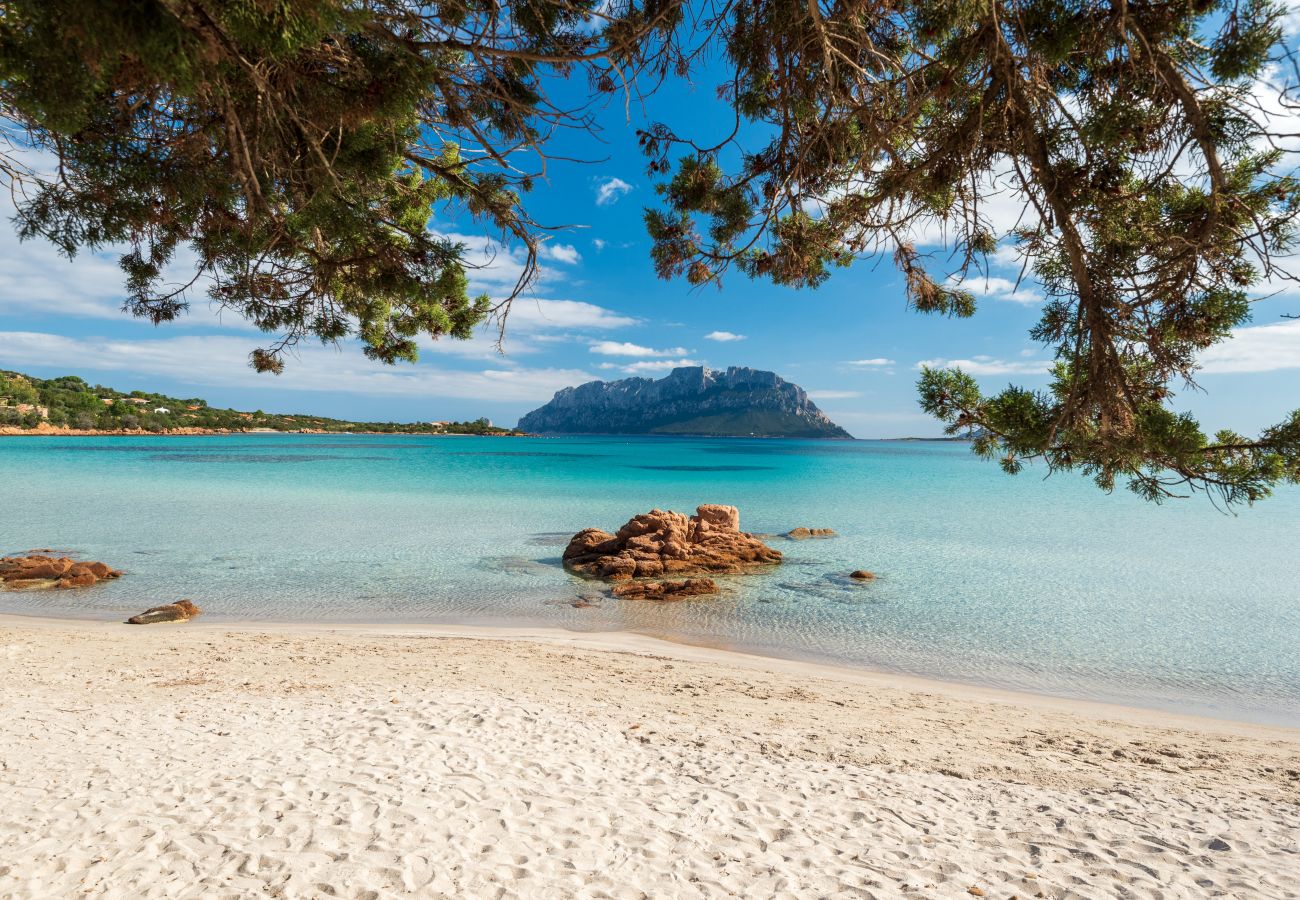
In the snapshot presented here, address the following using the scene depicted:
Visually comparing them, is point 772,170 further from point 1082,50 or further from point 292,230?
point 292,230

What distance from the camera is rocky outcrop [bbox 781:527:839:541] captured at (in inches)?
797

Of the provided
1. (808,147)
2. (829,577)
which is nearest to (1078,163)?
(808,147)

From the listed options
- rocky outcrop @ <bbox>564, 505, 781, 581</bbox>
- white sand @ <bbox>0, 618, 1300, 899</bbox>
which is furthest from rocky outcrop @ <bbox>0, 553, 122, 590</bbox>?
rocky outcrop @ <bbox>564, 505, 781, 581</bbox>

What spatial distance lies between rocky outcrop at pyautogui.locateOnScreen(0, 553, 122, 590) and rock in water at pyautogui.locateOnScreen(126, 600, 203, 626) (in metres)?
3.52

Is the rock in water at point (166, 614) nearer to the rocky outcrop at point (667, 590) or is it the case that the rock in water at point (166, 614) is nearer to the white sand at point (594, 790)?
the white sand at point (594, 790)

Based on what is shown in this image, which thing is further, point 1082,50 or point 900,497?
point 900,497

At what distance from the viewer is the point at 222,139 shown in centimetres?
373

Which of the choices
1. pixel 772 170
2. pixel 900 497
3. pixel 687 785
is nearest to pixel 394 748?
pixel 687 785

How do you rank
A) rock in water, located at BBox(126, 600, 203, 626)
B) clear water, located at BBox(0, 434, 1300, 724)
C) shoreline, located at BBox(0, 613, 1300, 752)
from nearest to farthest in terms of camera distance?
1. shoreline, located at BBox(0, 613, 1300, 752)
2. clear water, located at BBox(0, 434, 1300, 724)
3. rock in water, located at BBox(126, 600, 203, 626)

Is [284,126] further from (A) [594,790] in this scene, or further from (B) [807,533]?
(B) [807,533]

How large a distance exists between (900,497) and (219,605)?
32.8m

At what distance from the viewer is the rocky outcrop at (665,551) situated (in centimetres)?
1395

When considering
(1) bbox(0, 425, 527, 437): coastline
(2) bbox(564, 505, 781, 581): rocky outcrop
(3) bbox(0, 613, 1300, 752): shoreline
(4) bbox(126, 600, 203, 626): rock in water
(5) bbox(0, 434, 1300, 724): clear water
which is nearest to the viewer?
(3) bbox(0, 613, 1300, 752): shoreline

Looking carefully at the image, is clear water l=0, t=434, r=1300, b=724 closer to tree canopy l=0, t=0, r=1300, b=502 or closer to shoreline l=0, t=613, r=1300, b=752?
shoreline l=0, t=613, r=1300, b=752
